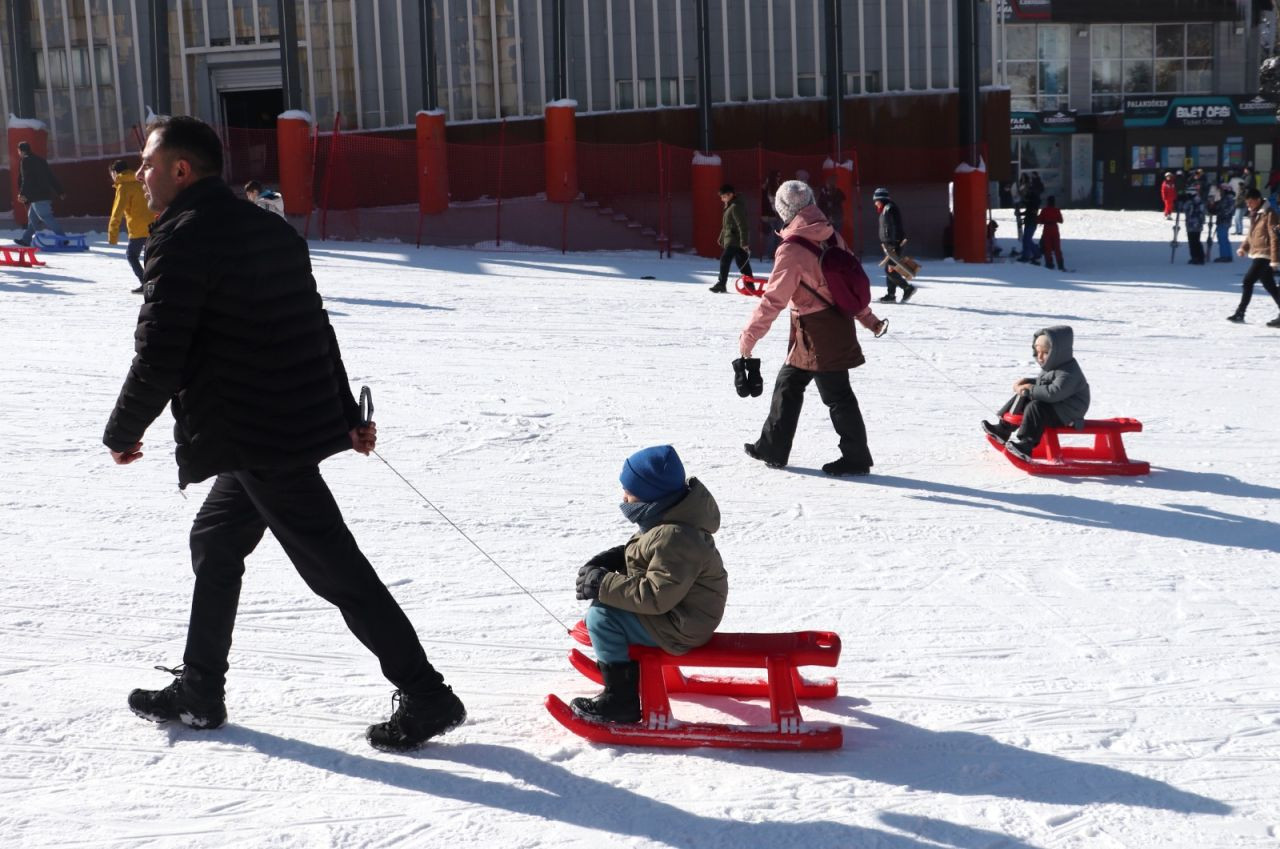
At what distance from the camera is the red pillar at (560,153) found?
2206cm

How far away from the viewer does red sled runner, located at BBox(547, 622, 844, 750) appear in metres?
4.02

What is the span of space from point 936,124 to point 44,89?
14.7 meters

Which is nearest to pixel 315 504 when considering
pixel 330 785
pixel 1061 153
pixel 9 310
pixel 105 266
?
pixel 330 785

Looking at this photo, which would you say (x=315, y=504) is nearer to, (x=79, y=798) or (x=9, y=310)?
(x=79, y=798)

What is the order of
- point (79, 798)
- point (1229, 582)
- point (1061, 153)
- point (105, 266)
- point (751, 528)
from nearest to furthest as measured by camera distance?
point (79, 798) → point (1229, 582) → point (751, 528) → point (105, 266) → point (1061, 153)

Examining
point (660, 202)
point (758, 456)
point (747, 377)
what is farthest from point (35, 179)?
point (747, 377)

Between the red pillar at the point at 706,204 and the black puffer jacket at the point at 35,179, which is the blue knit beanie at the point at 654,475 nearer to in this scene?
the black puffer jacket at the point at 35,179

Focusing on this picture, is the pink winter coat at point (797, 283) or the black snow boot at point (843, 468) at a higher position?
the pink winter coat at point (797, 283)

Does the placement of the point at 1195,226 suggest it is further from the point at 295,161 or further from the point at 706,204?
the point at 295,161

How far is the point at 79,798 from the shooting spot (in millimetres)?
3691

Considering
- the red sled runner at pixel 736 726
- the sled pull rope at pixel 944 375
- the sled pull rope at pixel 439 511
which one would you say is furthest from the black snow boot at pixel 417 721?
the sled pull rope at pixel 944 375

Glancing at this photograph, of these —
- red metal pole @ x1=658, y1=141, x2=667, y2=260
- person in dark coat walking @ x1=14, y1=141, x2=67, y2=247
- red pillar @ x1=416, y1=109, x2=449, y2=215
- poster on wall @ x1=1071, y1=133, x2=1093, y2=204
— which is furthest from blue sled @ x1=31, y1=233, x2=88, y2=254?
poster on wall @ x1=1071, y1=133, x2=1093, y2=204

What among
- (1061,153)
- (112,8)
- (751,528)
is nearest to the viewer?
(751,528)

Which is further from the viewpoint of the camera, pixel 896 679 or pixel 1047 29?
pixel 1047 29
